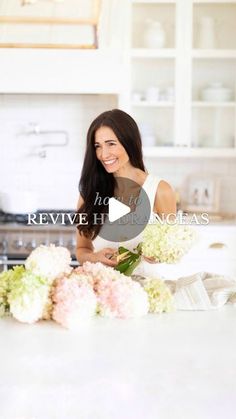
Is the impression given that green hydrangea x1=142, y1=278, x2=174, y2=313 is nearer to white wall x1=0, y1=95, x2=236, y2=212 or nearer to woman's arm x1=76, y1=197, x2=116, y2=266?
woman's arm x1=76, y1=197, x2=116, y2=266

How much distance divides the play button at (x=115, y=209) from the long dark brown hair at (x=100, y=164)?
0.11 ft

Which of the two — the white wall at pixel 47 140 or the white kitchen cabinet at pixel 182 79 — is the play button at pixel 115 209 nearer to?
the white kitchen cabinet at pixel 182 79

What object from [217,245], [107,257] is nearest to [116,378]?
[107,257]

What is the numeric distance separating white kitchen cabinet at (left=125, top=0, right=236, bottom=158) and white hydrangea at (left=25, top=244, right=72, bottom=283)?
2880 millimetres

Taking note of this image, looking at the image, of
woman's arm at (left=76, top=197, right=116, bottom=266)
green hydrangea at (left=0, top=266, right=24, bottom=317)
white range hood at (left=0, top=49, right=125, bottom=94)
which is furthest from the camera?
white range hood at (left=0, top=49, right=125, bottom=94)

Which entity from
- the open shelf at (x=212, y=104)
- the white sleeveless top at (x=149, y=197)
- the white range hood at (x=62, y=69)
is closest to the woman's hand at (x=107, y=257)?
the white sleeveless top at (x=149, y=197)

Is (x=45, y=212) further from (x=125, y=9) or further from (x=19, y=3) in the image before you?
(x=19, y=3)

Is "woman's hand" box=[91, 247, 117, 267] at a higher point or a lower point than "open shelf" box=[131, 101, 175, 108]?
lower

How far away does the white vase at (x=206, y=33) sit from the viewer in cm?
425

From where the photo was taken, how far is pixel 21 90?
405 cm

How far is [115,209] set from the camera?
6.95ft

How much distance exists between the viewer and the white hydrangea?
1.39m

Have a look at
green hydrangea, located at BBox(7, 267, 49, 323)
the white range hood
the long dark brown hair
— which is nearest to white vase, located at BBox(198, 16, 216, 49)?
the white range hood

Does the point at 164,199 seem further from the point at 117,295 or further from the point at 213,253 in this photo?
the point at 213,253
